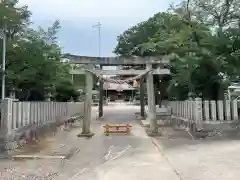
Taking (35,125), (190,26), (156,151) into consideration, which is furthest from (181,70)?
(35,125)

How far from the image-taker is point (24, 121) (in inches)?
480

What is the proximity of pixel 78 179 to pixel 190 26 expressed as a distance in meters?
10.4

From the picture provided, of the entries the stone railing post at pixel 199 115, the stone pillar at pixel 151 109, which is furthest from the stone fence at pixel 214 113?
the stone pillar at pixel 151 109

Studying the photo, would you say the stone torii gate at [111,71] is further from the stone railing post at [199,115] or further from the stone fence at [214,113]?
the stone fence at [214,113]

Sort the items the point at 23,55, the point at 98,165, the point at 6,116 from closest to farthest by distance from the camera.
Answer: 1. the point at 98,165
2. the point at 6,116
3. the point at 23,55

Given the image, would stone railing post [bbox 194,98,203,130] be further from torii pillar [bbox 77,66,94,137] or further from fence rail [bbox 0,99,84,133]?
fence rail [bbox 0,99,84,133]

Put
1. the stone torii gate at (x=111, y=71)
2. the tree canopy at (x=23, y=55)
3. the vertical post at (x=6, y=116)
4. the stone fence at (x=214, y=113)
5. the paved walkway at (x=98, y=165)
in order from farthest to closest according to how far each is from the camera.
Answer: the stone torii gate at (x=111, y=71), the stone fence at (x=214, y=113), the tree canopy at (x=23, y=55), the vertical post at (x=6, y=116), the paved walkway at (x=98, y=165)

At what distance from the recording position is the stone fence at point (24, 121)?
10.2 m

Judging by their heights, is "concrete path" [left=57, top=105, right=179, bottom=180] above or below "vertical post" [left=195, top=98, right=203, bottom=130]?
below

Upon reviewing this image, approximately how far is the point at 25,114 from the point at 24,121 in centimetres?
27

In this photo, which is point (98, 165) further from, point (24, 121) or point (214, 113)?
point (214, 113)

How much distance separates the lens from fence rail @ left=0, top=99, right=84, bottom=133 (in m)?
10.3

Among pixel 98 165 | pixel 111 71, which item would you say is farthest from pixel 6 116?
pixel 111 71

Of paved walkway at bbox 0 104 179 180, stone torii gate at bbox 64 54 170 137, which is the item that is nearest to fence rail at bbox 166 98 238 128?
stone torii gate at bbox 64 54 170 137
